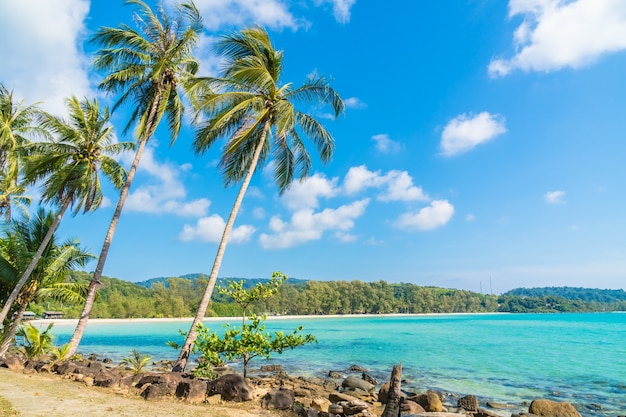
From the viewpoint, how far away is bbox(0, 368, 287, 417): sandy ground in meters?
6.53

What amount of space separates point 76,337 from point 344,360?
18550mm

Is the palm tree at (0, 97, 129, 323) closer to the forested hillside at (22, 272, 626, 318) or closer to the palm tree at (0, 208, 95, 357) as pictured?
the palm tree at (0, 208, 95, 357)

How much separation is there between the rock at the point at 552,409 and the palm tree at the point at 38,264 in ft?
59.6

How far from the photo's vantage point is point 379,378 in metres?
19.4

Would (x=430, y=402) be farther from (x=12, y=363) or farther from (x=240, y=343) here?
(x=12, y=363)

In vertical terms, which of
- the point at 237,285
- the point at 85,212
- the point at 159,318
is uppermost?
the point at 85,212

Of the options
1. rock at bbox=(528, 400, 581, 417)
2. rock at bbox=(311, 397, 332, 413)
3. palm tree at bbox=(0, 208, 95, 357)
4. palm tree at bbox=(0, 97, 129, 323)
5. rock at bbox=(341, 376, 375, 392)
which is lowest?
rock at bbox=(341, 376, 375, 392)

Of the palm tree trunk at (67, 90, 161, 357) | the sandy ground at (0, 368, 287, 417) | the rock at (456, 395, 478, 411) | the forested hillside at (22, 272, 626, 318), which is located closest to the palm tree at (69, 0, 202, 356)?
the palm tree trunk at (67, 90, 161, 357)

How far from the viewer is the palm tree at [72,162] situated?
14.9m

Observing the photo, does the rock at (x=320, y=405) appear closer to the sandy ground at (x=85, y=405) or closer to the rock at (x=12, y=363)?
the sandy ground at (x=85, y=405)

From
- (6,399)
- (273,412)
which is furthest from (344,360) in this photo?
(6,399)

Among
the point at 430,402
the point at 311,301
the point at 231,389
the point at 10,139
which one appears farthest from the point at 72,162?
the point at 311,301

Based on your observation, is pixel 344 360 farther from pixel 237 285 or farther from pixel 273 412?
pixel 273 412

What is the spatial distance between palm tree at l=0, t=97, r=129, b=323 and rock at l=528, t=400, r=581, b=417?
18.8m
